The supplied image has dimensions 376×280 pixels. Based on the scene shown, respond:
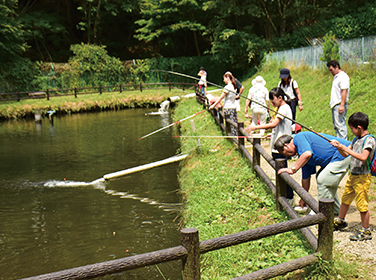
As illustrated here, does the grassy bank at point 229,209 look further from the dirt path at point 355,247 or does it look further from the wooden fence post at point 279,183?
the dirt path at point 355,247

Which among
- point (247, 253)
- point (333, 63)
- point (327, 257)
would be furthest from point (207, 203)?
point (333, 63)

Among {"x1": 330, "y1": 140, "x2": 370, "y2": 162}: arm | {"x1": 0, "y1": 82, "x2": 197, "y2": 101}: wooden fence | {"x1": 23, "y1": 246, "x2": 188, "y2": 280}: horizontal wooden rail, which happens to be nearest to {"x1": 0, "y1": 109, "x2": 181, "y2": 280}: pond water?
{"x1": 23, "y1": 246, "x2": 188, "y2": 280}: horizontal wooden rail

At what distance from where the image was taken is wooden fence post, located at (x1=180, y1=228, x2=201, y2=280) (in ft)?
10.5

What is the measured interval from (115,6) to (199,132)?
Result: 29.6 meters

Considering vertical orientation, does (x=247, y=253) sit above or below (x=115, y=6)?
below

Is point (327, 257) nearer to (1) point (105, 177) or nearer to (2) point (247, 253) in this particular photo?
(2) point (247, 253)

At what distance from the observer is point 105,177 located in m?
9.82

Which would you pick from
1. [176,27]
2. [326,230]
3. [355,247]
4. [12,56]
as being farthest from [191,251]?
[176,27]

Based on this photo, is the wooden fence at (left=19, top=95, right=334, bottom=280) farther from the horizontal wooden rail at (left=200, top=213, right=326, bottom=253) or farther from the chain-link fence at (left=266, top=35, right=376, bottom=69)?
the chain-link fence at (left=266, top=35, right=376, bottom=69)

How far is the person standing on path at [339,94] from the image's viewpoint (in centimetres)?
681

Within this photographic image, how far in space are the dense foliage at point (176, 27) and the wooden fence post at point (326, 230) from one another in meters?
22.5

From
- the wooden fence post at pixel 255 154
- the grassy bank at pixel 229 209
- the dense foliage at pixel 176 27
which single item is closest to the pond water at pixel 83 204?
the grassy bank at pixel 229 209

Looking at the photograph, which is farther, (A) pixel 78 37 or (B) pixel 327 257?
(A) pixel 78 37

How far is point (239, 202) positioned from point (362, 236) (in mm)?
2363
